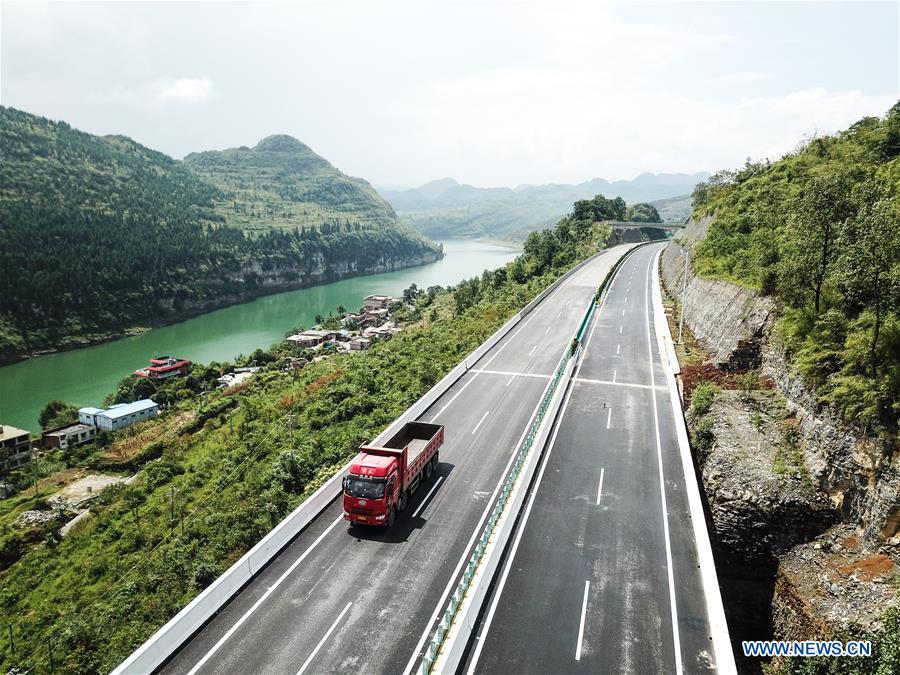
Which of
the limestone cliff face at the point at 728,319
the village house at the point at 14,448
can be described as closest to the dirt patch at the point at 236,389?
the village house at the point at 14,448

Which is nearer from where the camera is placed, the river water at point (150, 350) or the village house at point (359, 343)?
the river water at point (150, 350)

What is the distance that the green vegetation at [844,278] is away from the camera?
14938mm

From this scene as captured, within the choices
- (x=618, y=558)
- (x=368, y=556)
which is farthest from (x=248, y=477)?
(x=618, y=558)

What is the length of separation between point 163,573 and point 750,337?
28793mm

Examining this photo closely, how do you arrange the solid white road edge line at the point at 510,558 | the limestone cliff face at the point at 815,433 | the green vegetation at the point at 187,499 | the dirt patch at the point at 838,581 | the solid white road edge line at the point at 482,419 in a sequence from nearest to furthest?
the solid white road edge line at the point at 510,558 → the dirt patch at the point at 838,581 → the limestone cliff face at the point at 815,433 → the green vegetation at the point at 187,499 → the solid white road edge line at the point at 482,419

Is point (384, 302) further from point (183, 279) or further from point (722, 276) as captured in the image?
point (722, 276)

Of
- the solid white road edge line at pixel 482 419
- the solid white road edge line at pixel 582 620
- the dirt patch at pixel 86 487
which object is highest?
the solid white road edge line at pixel 482 419

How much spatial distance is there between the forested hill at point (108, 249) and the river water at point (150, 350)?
4.82 m

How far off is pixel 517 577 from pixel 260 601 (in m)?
6.79

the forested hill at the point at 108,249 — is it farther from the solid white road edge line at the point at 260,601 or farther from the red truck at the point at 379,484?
the red truck at the point at 379,484

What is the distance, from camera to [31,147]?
152875mm

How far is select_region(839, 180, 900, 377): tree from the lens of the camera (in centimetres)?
1483

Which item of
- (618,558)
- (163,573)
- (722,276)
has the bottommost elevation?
(163,573)

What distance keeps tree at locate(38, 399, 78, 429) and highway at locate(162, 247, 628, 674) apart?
57594mm
